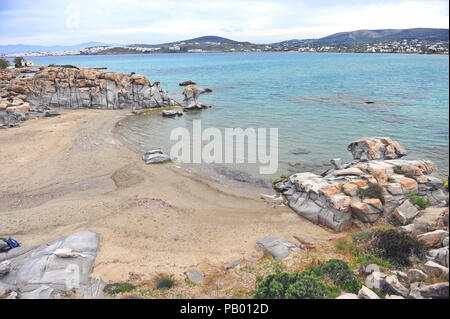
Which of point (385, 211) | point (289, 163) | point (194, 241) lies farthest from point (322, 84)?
point (194, 241)

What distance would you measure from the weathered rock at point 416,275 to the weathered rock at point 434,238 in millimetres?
2493

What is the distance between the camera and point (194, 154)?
32.2 metres

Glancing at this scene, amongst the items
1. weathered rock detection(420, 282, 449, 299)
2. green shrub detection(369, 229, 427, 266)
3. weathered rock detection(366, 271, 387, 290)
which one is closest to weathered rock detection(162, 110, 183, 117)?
green shrub detection(369, 229, 427, 266)

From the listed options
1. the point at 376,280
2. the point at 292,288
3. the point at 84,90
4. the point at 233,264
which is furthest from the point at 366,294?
the point at 84,90

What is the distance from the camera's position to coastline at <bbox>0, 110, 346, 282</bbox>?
50.5 ft

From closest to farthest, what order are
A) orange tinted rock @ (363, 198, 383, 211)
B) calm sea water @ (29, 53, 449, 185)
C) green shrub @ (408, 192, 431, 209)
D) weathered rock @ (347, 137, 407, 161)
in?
green shrub @ (408, 192, 431, 209), orange tinted rock @ (363, 198, 383, 211), weathered rock @ (347, 137, 407, 161), calm sea water @ (29, 53, 449, 185)

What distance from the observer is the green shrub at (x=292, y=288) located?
10.7m

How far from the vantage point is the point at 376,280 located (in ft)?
38.3

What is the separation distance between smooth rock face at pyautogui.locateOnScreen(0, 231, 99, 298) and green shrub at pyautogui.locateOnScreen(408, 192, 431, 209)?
20214 millimetres

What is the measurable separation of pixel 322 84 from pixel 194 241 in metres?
77.2

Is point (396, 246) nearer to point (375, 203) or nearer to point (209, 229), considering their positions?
point (375, 203)

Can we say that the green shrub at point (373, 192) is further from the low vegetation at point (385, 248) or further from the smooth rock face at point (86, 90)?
the smooth rock face at point (86, 90)

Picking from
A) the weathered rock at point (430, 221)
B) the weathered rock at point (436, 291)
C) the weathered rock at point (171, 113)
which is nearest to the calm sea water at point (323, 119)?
the weathered rock at point (171, 113)

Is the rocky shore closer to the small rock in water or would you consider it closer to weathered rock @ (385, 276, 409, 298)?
weathered rock @ (385, 276, 409, 298)
